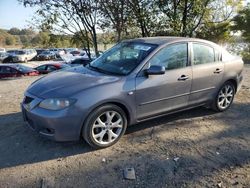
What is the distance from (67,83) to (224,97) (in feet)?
10.3

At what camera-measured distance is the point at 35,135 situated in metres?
4.41

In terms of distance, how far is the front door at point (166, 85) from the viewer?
13.9 feet

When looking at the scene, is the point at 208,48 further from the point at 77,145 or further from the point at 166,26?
the point at 166,26

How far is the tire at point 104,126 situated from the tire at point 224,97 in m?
2.13

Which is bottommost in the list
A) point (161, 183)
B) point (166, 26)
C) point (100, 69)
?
point (161, 183)

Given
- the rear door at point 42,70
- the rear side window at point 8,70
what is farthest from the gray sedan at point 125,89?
the rear door at point 42,70

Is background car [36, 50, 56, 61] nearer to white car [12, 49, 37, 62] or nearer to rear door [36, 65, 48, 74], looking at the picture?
white car [12, 49, 37, 62]

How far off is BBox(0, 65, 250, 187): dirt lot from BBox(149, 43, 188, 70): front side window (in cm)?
103

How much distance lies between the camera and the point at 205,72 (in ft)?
16.3

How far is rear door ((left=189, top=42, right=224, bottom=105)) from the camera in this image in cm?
488

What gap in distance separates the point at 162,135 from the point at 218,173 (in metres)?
1.22

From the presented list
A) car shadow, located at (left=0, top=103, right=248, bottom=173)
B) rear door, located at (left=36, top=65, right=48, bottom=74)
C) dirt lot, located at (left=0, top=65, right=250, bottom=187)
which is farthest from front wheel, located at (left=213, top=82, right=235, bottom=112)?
rear door, located at (left=36, top=65, right=48, bottom=74)

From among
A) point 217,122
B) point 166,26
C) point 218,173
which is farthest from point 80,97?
point 166,26

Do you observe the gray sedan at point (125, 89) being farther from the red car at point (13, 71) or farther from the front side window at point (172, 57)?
the red car at point (13, 71)
